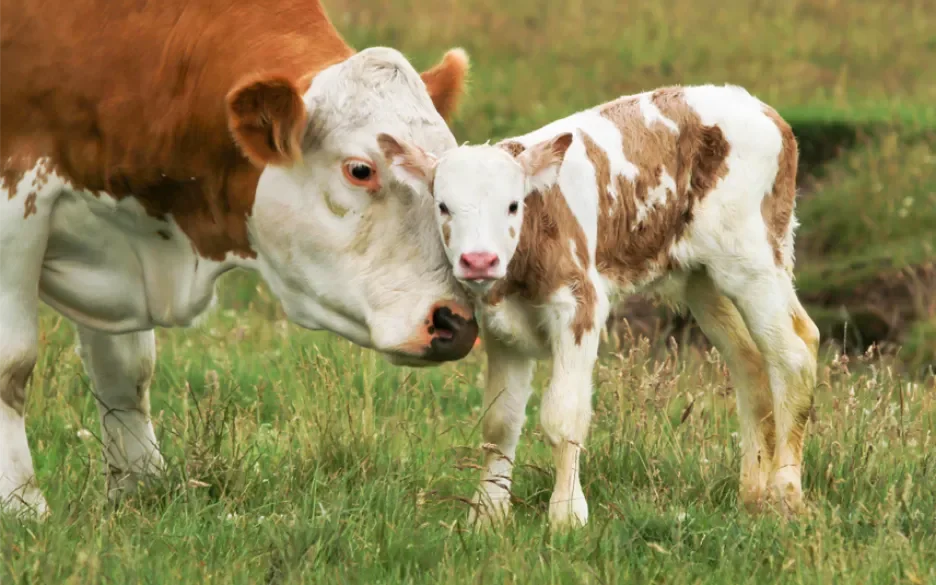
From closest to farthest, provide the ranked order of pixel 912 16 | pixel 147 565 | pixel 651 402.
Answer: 1. pixel 147 565
2. pixel 651 402
3. pixel 912 16

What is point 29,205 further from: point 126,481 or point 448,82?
point 448,82

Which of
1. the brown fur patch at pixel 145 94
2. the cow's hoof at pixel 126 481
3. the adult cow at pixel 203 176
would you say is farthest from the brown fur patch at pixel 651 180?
the cow's hoof at pixel 126 481

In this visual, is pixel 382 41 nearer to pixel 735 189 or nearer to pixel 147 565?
pixel 735 189

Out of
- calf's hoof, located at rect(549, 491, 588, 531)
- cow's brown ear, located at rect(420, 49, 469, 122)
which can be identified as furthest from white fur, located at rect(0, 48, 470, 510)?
calf's hoof, located at rect(549, 491, 588, 531)

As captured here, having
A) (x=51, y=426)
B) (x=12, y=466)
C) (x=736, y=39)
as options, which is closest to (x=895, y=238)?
(x=736, y=39)

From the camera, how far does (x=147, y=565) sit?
4352mm

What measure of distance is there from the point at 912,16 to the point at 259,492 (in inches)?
569

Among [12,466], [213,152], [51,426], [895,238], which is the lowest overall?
[895,238]

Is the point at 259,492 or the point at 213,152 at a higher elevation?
the point at 213,152

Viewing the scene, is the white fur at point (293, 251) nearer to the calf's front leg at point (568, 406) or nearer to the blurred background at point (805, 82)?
the calf's front leg at point (568, 406)

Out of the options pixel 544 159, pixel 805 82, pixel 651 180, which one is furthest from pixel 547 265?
pixel 805 82

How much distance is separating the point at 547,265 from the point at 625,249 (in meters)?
0.41

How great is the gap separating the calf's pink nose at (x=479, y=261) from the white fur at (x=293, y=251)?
36 centimetres

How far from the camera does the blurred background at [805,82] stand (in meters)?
10.8
